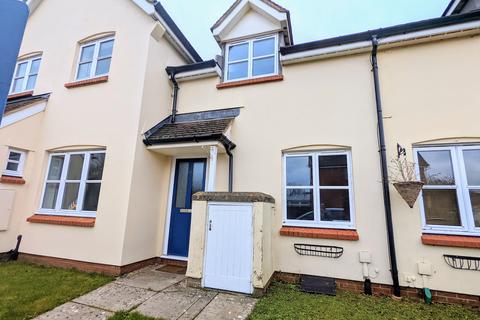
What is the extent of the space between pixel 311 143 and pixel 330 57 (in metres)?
2.23

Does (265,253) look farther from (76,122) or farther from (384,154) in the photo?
(76,122)

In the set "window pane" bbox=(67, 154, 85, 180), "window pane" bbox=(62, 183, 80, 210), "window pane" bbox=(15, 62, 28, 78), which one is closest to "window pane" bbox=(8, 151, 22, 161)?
"window pane" bbox=(67, 154, 85, 180)

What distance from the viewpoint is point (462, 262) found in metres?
4.21

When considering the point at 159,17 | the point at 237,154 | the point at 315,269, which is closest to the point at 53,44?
the point at 159,17

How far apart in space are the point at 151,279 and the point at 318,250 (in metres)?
3.60

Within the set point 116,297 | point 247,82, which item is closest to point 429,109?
point 247,82

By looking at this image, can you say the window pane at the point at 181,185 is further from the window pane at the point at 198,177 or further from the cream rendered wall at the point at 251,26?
the cream rendered wall at the point at 251,26

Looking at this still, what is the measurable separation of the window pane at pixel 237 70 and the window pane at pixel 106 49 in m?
3.52

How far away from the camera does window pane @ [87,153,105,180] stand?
598cm

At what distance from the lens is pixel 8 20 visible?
175 cm

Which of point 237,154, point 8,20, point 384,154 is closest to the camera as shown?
point 8,20

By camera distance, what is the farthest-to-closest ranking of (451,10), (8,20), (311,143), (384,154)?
(451,10)
(311,143)
(384,154)
(8,20)

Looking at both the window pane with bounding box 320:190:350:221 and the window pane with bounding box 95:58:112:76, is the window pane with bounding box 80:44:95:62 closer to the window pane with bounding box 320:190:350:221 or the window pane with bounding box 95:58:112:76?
the window pane with bounding box 95:58:112:76

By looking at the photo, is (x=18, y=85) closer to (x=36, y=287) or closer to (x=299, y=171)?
(x=36, y=287)
